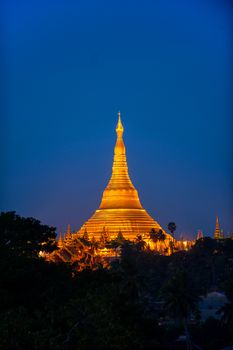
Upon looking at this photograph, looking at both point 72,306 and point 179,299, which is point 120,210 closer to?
point 179,299

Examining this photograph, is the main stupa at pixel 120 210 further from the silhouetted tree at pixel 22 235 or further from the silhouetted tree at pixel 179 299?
the silhouetted tree at pixel 22 235

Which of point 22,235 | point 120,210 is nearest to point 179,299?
point 22,235

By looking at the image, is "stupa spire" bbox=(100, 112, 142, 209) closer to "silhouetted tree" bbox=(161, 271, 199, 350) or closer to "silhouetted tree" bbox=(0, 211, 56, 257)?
"silhouetted tree" bbox=(161, 271, 199, 350)

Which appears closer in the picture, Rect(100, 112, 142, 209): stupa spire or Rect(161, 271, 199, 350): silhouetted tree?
Rect(161, 271, 199, 350): silhouetted tree

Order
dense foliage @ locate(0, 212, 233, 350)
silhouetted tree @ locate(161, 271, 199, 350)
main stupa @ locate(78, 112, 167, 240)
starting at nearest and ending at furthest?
dense foliage @ locate(0, 212, 233, 350) → silhouetted tree @ locate(161, 271, 199, 350) → main stupa @ locate(78, 112, 167, 240)

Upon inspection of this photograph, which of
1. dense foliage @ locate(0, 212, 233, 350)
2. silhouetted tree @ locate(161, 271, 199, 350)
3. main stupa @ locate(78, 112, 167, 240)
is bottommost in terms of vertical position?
dense foliage @ locate(0, 212, 233, 350)

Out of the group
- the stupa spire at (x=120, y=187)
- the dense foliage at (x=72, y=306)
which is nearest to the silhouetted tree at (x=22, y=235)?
the dense foliage at (x=72, y=306)

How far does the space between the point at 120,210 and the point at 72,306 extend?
11787cm

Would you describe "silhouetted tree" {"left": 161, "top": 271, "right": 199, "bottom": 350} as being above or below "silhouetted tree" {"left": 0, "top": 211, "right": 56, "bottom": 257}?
above

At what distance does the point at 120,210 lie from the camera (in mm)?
171250

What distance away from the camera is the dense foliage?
5075cm

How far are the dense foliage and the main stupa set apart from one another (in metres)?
66.6

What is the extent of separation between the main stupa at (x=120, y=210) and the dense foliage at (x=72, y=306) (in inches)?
2622

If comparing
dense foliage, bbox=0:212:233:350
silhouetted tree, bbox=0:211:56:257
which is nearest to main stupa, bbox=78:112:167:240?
dense foliage, bbox=0:212:233:350
